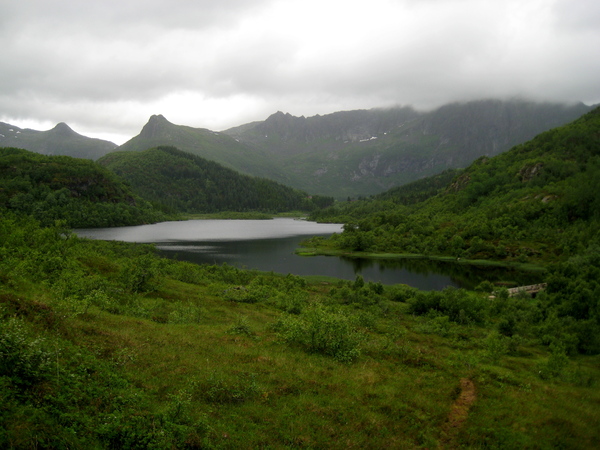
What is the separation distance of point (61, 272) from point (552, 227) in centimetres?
11096

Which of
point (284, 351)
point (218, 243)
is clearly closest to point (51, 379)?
point (284, 351)

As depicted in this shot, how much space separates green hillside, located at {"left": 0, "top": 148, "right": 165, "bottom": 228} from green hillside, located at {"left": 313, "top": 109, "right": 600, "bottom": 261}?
104731 millimetres

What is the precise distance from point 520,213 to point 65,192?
563 ft

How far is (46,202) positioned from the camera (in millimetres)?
135875

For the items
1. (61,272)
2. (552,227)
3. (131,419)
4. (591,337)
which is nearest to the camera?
A: (131,419)

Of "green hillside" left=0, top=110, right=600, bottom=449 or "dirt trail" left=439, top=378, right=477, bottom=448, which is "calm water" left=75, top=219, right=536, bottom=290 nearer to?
"green hillside" left=0, top=110, right=600, bottom=449

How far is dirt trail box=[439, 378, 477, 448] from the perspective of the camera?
12.6m

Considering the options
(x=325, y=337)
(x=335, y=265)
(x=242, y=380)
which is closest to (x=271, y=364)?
(x=242, y=380)

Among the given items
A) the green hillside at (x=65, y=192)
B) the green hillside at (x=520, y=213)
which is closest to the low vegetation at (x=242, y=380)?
the green hillside at (x=520, y=213)

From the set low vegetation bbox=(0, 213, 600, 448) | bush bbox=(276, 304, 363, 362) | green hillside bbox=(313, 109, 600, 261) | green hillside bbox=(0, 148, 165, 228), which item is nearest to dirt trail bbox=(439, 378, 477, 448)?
low vegetation bbox=(0, 213, 600, 448)

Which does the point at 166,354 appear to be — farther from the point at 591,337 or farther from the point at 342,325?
the point at 591,337

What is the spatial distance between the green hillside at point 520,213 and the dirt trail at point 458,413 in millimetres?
79465

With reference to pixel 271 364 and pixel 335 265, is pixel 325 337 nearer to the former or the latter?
pixel 271 364

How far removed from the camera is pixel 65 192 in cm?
14962
